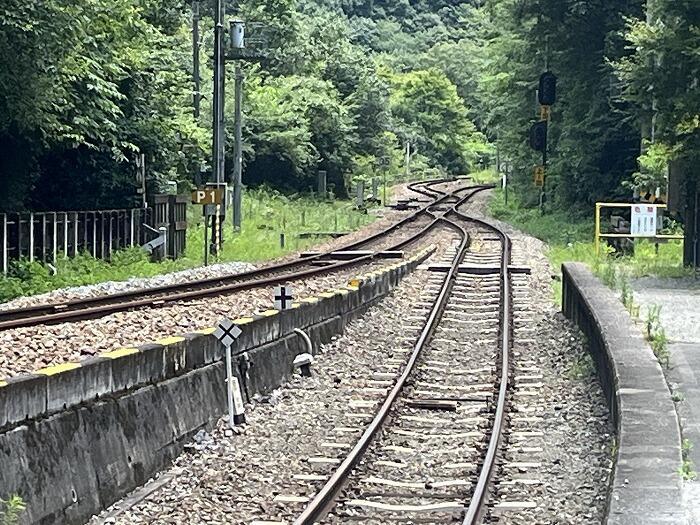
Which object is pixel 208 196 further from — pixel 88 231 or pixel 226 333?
→ pixel 226 333

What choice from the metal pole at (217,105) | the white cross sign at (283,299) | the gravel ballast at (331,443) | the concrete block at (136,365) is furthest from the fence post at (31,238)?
the concrete block at (136,365)

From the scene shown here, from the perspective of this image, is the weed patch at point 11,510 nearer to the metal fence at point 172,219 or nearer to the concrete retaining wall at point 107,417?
the concrete retaining wall at point 107,417

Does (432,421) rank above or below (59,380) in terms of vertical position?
below

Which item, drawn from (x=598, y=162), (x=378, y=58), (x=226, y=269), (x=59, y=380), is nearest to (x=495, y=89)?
(x=598, y=162)

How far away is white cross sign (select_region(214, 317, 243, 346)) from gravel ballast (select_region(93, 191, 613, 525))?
2.52 feet

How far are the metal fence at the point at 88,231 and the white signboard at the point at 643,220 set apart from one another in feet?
39.0

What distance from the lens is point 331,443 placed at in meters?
10.7

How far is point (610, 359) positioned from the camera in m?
11.8

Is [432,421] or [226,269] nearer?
[432,421]

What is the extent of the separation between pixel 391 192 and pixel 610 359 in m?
67.9

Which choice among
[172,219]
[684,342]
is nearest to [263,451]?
[684,342]

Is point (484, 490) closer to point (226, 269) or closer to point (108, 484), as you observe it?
point (108, 484)

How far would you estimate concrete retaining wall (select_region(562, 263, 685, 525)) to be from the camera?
685 cm

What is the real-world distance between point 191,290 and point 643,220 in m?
10.7
